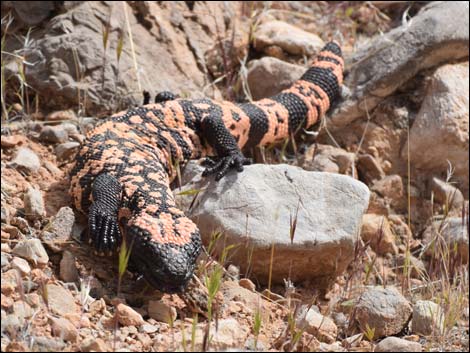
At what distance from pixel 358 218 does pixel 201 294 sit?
1.03 metres

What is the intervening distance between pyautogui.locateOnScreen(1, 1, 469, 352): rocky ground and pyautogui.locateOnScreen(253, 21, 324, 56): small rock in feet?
0.04

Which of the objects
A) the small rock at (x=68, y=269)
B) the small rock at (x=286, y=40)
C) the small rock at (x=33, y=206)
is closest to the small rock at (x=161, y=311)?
the small rock at (x=68, y=269)

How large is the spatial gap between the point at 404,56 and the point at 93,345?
3248mm

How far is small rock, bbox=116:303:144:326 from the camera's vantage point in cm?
271

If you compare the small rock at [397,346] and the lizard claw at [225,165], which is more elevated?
the lizard claw at [225,165]

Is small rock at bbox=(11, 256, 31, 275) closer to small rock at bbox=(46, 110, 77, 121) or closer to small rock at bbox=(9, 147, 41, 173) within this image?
small rock at bbox=(9, 147, 41, 173)

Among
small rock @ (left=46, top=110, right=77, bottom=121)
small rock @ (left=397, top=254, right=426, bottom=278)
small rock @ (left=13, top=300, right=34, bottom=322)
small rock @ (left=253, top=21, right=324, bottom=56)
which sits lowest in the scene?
small rock @ (left=397, top=254, right=426, bottom=278)

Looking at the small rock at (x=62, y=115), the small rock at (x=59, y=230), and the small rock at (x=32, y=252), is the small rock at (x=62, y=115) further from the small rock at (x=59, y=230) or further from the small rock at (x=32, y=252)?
the small rock at (x=32, y=252)

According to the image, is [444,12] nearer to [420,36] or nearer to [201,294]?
[420,36]

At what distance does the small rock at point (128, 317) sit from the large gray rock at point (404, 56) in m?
2.46

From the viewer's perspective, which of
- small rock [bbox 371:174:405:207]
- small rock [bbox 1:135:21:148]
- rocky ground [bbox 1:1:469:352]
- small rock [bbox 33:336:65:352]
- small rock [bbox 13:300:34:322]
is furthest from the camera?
small rock [bbox 371:174:405:207]

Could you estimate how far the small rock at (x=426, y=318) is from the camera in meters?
2.88

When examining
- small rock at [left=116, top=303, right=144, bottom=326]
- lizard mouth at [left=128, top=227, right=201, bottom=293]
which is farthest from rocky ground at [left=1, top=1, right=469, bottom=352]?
lizard mouth at [left=128, top=227, right=201, bottom=293]

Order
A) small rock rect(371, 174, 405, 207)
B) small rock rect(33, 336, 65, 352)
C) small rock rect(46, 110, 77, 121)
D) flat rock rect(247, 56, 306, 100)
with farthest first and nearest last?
1. flat rock rect(247, 56, 306, 100)
2. small rock rect(371, 174, 405, 207)
3. small rock rect(46, 110, 77, 121)
4. small rock rect(33, 336, 65, 352)
